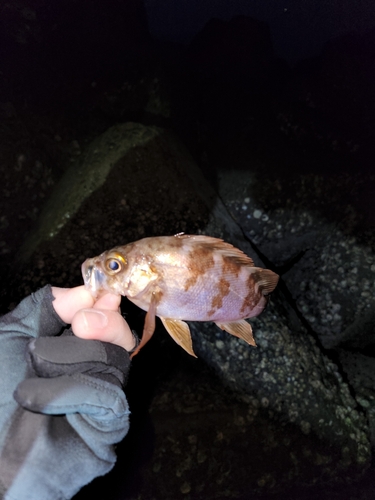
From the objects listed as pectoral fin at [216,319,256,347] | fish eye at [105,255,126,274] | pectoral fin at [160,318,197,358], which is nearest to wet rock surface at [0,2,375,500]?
pectoral fin at [216,319,256,347]

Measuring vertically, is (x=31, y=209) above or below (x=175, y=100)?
below

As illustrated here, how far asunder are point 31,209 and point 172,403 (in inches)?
93.3

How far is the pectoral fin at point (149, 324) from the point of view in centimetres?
156

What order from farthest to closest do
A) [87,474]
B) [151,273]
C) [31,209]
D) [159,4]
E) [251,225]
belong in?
[251,225] → [159,4] → [31,209] → [151,273] → [87,474]

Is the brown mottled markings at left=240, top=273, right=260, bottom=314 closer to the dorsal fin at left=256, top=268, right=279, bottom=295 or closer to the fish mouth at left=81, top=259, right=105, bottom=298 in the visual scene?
the dorsal fin at left=256, top=268, right=279, bottom=295

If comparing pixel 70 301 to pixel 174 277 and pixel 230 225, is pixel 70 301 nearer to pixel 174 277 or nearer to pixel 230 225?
pixel 174 277

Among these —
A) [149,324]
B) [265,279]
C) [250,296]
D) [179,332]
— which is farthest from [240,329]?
[149,324]

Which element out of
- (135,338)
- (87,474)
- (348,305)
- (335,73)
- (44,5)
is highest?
(44,5)

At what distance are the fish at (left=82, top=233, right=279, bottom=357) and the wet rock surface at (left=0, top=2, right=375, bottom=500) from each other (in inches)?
42.4

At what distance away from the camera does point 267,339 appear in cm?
294

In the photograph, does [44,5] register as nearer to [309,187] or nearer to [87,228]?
[87,228]

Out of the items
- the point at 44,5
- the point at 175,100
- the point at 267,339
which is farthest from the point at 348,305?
the point at 44,5

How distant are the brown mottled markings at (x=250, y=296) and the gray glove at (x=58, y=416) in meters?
0.87

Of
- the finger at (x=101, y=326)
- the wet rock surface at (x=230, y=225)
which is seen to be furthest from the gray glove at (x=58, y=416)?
A: the wet rock surface at (x=230, y=225)
